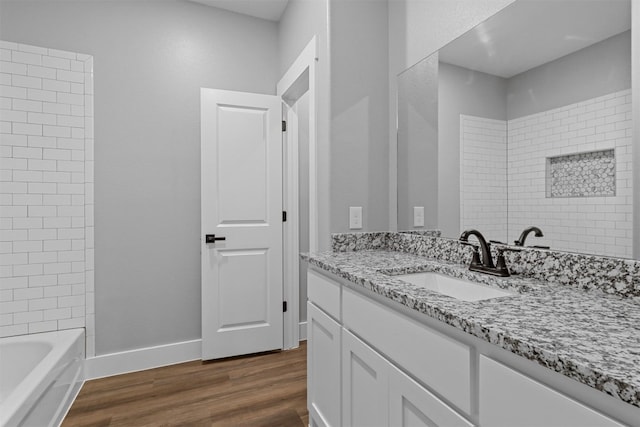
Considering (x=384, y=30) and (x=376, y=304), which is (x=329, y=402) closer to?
(x=376, y=304)

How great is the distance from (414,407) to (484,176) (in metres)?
0.94

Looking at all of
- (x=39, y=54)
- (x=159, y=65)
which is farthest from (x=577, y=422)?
(x=39, y=54)

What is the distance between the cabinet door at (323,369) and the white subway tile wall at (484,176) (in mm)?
751

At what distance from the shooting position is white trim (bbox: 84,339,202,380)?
226 cm

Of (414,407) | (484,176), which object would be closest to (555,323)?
(414,407)

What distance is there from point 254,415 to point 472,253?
1.44 m

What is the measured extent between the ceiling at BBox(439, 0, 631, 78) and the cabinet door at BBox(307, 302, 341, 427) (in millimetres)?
1255

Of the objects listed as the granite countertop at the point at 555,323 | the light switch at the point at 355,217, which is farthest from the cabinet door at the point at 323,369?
the light switch at the point at 355,217

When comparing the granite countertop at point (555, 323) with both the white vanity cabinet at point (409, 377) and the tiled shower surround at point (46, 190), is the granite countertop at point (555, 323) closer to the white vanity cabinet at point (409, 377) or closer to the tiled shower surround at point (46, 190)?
the white vanity cabinet at point (409, 377)

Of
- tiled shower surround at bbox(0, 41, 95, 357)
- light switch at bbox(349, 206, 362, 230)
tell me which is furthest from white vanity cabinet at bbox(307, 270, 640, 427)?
tiled shower surround at bbox(0, 41, 95, 357)

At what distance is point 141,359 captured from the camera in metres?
2.38

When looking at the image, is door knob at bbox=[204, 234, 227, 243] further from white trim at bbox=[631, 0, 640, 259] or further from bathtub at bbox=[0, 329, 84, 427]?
white trim at bbox=[631, 0, 640, 259]

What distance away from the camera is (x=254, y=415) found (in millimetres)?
1835

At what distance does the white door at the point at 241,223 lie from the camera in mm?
2436
